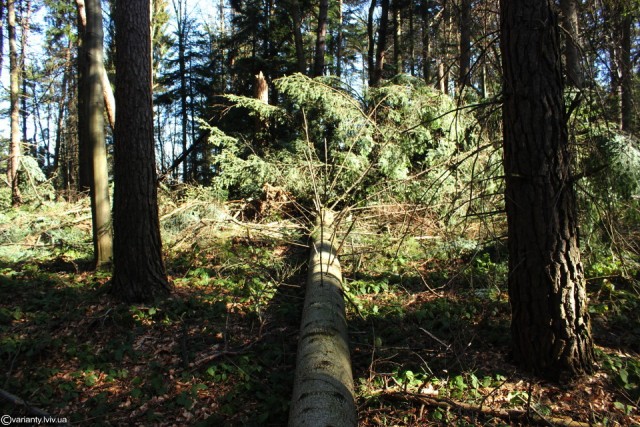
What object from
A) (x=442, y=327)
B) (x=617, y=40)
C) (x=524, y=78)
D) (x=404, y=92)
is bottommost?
(x=442, y=327)

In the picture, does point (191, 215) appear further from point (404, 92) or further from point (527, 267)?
point (527, 267)

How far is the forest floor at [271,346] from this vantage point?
3.03m

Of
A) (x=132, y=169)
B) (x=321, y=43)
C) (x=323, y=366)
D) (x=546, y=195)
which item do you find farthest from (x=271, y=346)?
(x=321, y=43)

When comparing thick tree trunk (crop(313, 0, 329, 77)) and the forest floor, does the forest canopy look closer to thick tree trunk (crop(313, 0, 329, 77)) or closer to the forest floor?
the forest floor

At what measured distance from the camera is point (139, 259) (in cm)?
492

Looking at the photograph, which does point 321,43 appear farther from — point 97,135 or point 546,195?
point 546,195

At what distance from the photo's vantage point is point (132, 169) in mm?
4898

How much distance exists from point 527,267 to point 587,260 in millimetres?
2062

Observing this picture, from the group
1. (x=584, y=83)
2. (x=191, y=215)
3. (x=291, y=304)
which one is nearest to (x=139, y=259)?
(x=291, y=304)

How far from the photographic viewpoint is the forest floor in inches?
119

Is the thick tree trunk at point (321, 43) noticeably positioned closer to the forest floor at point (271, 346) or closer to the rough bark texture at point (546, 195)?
the forest floor at point (271, 346)

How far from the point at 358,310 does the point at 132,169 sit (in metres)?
3.28

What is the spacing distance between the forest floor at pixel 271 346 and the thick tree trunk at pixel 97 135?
22.1 inches

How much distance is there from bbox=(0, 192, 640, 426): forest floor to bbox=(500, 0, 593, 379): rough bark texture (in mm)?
339
